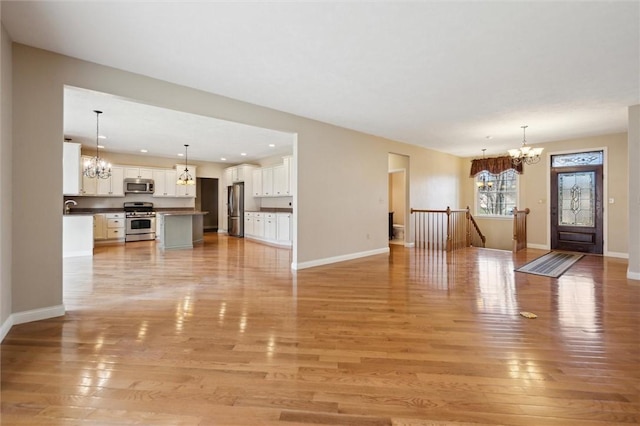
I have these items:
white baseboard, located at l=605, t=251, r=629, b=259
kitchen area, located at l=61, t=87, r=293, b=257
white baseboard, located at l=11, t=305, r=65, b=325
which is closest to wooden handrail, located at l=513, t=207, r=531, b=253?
white baseboard, located at l=605, t=251, r=629, b=259

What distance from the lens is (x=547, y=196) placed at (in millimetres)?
7328

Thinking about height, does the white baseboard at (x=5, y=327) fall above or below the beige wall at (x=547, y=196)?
below

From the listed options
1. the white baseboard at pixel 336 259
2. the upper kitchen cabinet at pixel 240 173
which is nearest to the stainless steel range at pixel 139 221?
the upper kitchen cabinet at pixel 240 173

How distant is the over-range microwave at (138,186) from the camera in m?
8.57

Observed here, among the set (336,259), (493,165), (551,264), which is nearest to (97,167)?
(336,259)

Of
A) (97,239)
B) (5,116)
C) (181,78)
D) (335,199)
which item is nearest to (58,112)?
(5,116)

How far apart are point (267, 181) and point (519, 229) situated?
7.06 metres

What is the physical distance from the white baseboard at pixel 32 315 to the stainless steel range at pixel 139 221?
610 cm

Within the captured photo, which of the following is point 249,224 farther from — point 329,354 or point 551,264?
point 551,264

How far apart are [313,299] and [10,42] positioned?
3960 millimetres

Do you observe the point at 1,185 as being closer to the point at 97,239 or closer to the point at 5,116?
the point at 5,116

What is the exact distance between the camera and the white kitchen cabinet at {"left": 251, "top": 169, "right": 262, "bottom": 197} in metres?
9.32

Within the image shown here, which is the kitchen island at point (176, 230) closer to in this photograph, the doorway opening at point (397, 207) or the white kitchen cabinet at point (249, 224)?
the white kitchen cabinet at point (249, 224)

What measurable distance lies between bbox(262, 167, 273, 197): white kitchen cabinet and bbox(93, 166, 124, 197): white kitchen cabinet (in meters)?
4.09
